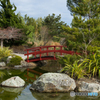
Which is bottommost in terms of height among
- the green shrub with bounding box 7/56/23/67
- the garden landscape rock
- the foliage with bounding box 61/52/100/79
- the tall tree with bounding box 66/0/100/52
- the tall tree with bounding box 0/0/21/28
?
A: the garden landscape rock

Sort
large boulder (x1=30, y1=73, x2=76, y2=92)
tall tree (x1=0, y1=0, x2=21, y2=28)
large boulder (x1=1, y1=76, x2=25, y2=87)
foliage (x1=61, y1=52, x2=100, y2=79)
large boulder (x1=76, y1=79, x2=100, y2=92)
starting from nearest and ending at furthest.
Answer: large boulder (x1=30, y1=73, x2=76, y2=92)
large boulder (x1=76, y1=79, x2=100, y2=92)
large boulder (x1=1, y1=76, x2=25, y2=87)
foliage (x1=61, y1=52, x2=100, y2=79)
tall tree (x1=0, y1=0, x2=21, y2=28)

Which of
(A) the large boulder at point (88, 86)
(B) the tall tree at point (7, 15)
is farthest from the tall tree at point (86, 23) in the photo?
(B) the tall tree at point (7, 15)

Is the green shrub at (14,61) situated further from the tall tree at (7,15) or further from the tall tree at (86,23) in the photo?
the tall tree at (7,15)

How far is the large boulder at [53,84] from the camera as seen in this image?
219 inches

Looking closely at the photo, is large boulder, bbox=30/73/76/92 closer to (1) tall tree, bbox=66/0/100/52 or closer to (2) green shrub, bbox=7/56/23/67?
(1) tall tree, bbox=66/0/100/52

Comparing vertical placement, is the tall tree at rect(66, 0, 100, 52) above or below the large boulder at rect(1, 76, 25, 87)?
above

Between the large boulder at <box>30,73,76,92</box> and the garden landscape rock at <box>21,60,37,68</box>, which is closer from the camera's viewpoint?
the large boulder at <box>30,73,76,92</box>

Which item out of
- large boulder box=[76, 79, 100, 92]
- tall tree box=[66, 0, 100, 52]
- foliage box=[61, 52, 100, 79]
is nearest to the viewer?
large boulder box=[76, 79, 100, 92]

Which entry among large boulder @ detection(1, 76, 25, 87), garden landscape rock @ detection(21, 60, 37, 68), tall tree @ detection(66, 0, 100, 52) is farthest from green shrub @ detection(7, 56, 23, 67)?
tall tree @ detection(66, 0, 100, 52)

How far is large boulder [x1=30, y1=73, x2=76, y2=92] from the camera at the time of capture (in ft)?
18.3

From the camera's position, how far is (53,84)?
557 centimetres

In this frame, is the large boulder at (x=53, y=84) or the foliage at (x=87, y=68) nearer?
the large boulder at (x=53, y=84)

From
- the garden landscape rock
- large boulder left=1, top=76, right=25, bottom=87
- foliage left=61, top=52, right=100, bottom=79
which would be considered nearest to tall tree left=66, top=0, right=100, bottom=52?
foliage left=61, top=52, right=100, bottom=79

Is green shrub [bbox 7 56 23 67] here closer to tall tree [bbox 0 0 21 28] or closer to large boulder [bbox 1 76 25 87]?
large boulder [bbox 1 76 25 87]
